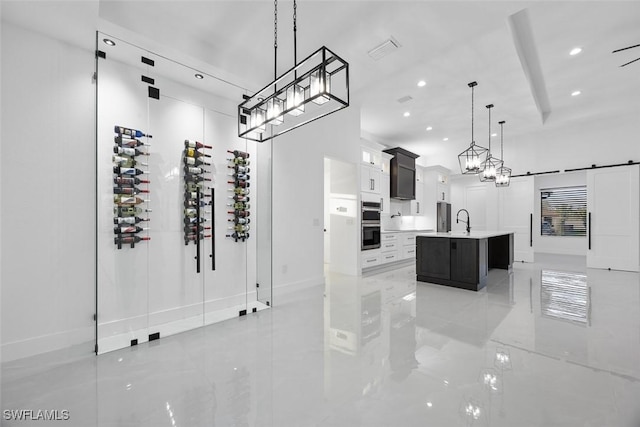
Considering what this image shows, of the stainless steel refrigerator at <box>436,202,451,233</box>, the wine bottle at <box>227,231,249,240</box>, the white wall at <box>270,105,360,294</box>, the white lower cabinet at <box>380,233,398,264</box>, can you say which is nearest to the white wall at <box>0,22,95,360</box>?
the wine bottle at <box>227,231,249,240</box>

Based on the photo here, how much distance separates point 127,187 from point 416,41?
356cm

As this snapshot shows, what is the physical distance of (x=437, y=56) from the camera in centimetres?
374

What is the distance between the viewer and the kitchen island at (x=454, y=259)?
4297mm

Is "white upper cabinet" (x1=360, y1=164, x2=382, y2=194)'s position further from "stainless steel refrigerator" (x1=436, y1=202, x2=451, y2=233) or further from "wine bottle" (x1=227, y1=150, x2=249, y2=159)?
"stainless steel refrigerator" (x1=436, y1=202, x2=451, y2=233)

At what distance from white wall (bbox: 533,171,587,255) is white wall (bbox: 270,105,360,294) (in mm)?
6994

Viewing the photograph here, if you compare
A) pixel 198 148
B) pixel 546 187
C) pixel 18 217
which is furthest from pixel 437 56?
pixel 546 187

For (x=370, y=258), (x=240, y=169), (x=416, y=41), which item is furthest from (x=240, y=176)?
(x=370, y=258)

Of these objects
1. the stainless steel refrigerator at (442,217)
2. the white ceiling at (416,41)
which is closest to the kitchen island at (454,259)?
the white ceiling at (416,41)

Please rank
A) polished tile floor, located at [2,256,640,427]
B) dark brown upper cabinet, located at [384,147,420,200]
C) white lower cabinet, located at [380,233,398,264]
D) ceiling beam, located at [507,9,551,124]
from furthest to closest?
dark brown upper cabinet, located at [384,147,420,200] < white lower cabinet, located at [380,233,398,264] < ceiling beam, located at [507,9,551,124] < polished tile floor, located at [2,256,640,427]

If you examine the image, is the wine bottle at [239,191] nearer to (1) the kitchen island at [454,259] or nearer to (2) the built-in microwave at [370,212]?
(2) the built-in microwave at [370,212]

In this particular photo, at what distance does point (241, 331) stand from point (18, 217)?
2.08 m

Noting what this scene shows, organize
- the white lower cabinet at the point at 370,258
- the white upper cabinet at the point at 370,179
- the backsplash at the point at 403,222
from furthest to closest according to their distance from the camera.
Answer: the backsplash at the point at 403,222
the white upper cabinet at the point at 370,179
the white lower cabinet at the point at 370,258

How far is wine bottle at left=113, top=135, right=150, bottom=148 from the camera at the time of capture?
2621mm

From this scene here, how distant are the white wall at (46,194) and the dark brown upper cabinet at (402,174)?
6.02m
